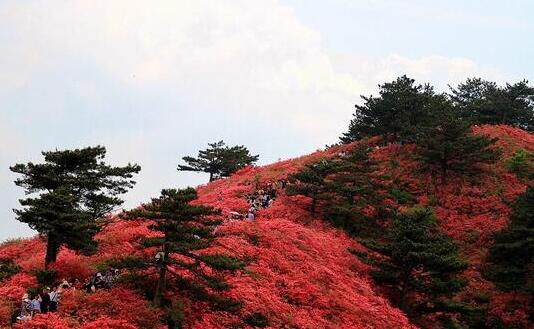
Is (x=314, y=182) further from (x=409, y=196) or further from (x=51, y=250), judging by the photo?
(x=51, y=250)

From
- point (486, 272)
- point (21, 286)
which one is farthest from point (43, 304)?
point (486, 272)

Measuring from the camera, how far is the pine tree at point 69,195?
2397cm

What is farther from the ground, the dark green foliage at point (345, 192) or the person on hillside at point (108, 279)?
the dark green foliage at point (345, 192)

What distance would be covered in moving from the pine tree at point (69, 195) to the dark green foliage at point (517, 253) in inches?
850

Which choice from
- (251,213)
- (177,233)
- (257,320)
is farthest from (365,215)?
(177,233)

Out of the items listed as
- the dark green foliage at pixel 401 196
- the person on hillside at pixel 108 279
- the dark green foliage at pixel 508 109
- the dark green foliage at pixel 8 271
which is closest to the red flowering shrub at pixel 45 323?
the person on hillside at pixel 108 279

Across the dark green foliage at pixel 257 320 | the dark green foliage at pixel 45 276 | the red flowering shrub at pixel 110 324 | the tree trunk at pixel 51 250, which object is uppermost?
the tree trunk at pixel 51 250

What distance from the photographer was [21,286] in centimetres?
2242

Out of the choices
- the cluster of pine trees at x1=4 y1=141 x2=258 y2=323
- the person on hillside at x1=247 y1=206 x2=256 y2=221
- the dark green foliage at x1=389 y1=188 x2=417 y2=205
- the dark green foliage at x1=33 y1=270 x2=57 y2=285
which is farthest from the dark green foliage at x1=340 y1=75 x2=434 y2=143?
the dark green foliage at x1=33 y1=270 x2=57 y2=285

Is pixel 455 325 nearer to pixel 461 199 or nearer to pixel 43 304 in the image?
pixel 461 199

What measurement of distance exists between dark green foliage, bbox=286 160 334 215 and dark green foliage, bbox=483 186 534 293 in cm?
1276

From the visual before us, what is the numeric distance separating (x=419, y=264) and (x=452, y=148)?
701 inches

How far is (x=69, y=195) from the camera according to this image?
79.6ft

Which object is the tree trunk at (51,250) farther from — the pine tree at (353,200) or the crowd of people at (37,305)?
the pine tree at (353,200)
